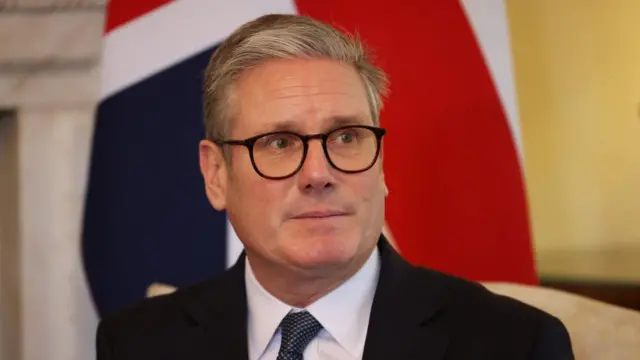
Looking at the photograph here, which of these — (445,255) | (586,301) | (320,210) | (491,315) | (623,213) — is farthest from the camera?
(623,213)

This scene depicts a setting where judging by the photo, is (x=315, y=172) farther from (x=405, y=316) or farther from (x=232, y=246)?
(x=232, y=246)

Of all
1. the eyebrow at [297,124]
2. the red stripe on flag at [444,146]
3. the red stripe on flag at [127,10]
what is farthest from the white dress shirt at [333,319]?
the red stripe on flag at [127,10]

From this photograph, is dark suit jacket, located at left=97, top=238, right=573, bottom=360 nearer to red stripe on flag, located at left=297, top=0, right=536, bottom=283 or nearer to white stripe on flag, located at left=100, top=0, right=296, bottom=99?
red stripe on flag, located at left=297, top=0, right=536, bottom=283

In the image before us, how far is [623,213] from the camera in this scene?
192 cm

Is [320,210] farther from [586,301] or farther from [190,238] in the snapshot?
[190,238]

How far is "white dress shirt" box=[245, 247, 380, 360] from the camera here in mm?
→ 1142

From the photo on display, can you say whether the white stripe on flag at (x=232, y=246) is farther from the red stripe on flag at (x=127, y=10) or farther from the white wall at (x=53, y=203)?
the red stripe on flag at (x=127, y=10)

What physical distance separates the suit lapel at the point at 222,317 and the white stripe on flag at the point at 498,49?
70cm

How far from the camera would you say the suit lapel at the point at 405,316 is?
112 cm

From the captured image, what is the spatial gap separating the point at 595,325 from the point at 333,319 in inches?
17.4

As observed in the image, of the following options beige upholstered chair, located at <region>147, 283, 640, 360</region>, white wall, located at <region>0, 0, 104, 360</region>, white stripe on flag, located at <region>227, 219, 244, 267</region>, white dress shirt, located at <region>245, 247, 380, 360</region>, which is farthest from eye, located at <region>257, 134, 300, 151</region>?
white wall, located at <region>0, 0, 104, 360</region>

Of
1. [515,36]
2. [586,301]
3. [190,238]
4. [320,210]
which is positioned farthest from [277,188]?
[515,36]

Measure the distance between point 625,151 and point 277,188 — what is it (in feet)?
3.90

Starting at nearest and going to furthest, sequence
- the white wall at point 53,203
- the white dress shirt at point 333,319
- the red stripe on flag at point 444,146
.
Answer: the white dress shirt at point 333,319 → the red stripe on flag at point 444,146 → the white wall at point 53,203
